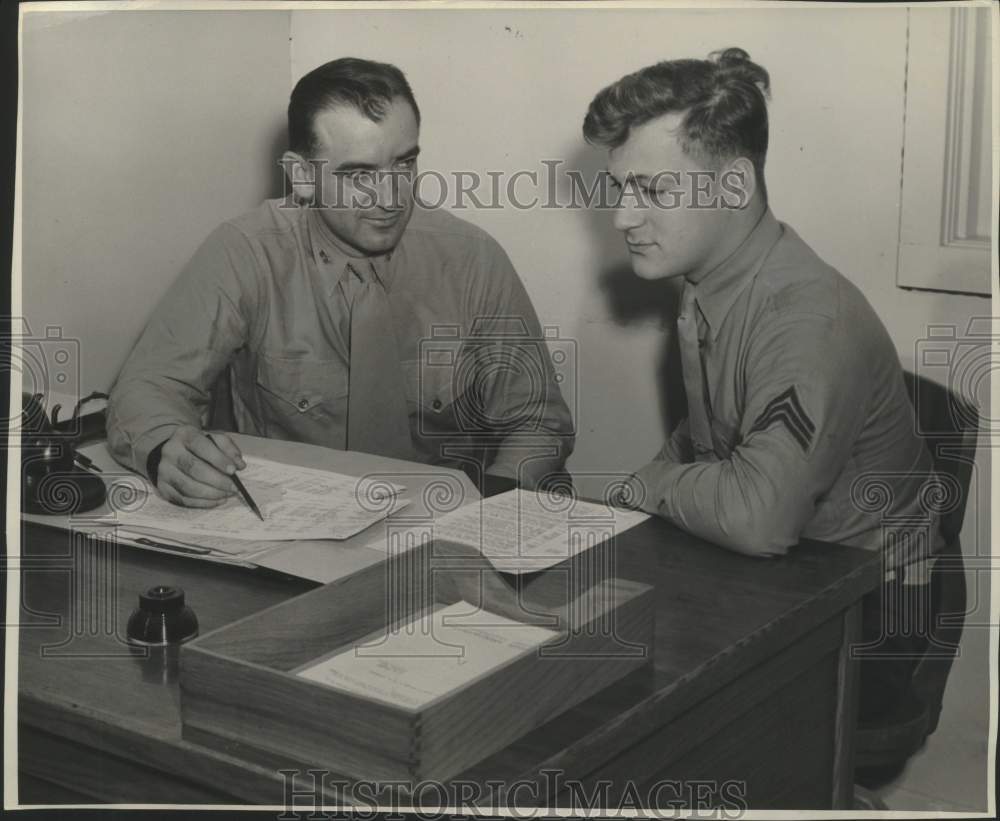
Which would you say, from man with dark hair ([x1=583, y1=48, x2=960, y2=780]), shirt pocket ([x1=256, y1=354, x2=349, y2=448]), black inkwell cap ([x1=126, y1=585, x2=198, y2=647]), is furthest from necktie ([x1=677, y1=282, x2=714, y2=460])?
black inkwell cap ([x1=126, y1=585, x2=198, y2=647])

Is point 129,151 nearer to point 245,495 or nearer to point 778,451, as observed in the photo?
point 245,495

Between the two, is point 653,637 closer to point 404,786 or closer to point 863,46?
point 404,786

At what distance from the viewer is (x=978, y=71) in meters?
1.59

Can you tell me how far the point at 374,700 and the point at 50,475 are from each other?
79 centimetres

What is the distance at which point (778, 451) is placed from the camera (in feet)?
5.28

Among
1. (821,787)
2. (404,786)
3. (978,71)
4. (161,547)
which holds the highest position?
(978,71)

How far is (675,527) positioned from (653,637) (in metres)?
0.38

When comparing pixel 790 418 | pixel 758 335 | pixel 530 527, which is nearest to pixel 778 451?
pixel 790 418

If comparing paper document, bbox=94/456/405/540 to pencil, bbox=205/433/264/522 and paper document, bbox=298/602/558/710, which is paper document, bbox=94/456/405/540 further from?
paper document, bbox=298/602/558/710

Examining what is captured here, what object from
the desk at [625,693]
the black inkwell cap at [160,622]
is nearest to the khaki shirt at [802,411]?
the desk at [625,693]

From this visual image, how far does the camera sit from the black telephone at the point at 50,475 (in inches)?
62.7

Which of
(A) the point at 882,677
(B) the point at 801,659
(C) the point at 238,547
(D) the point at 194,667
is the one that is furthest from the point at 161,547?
(A) the point at 882,677

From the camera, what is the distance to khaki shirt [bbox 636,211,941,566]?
5.24 feet

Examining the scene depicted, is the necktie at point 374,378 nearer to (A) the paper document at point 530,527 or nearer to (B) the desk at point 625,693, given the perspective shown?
(A) the paper document at point 530,527
